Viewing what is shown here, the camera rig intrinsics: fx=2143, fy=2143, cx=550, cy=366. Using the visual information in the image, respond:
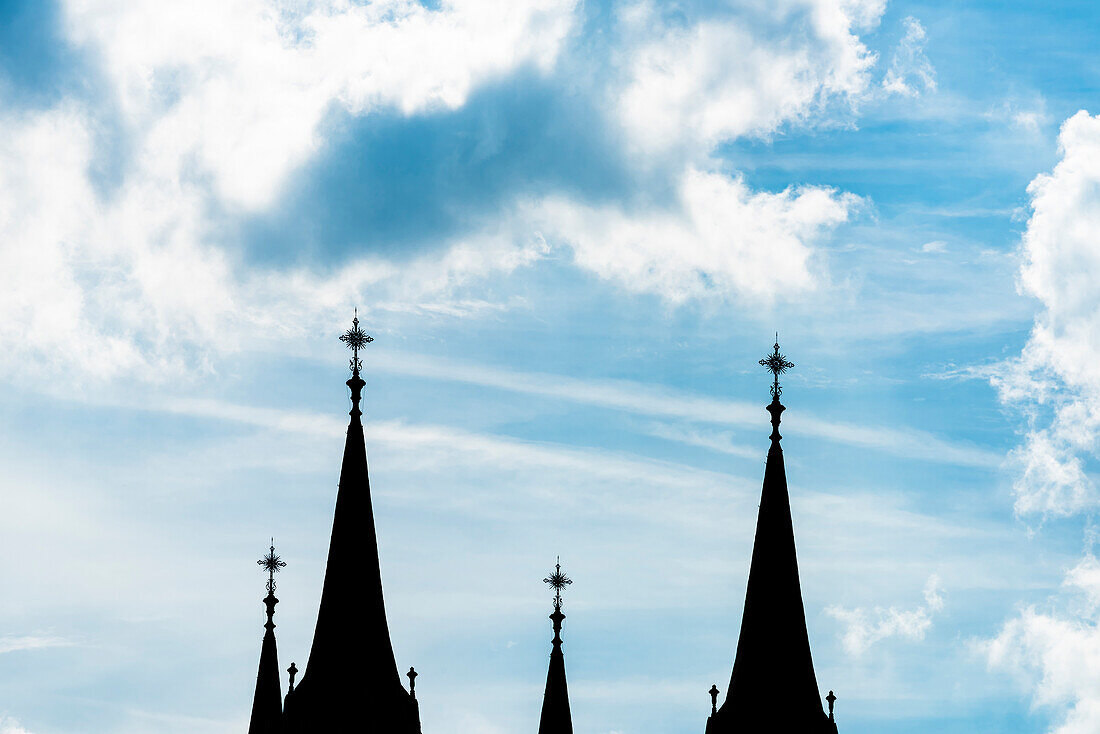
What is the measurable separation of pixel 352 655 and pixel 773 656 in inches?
581

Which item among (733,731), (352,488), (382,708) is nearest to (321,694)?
(382,708)

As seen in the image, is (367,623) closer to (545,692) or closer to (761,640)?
(545,692)

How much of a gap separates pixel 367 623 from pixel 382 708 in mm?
3051

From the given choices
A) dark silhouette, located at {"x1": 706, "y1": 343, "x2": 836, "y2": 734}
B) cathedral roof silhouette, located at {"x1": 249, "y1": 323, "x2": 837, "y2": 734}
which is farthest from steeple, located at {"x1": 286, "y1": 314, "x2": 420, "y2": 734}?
dark silhouette, located at {"x1": 706, "y1": 343, "x2": 836, "y2": 734}

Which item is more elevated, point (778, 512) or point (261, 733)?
point (778, 512)

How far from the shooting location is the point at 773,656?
2918 inches

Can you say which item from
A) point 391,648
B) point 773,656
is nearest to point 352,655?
point 391,648

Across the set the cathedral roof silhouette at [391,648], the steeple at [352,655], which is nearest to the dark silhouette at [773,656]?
the cathedral roof silhouette at [391,648]

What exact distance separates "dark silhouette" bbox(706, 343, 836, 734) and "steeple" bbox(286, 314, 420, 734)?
11339mm

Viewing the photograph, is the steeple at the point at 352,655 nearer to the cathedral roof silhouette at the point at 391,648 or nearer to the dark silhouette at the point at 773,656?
the cathedral roof silhouette at the point at 391,648

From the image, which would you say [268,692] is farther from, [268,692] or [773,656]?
[773,656]

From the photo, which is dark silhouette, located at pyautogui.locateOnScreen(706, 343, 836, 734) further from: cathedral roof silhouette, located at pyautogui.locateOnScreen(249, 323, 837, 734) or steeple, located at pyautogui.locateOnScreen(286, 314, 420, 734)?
steeple, located at pyautogui.locateOnScreen(286, 314, 420, 734)

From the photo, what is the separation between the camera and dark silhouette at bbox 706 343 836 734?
73375 mm

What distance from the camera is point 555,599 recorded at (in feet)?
268
